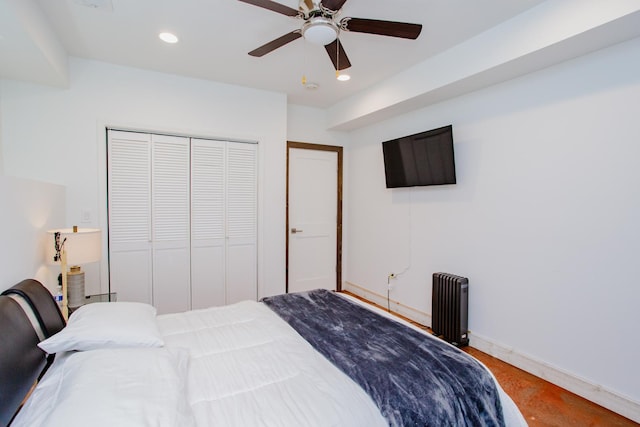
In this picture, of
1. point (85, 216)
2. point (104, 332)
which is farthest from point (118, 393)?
point (85, 216)

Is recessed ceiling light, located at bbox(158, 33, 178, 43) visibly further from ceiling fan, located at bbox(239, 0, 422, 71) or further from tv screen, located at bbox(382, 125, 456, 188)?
tv screen, located at bbox(382, 125, 456, 188)

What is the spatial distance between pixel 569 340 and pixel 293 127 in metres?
3.58

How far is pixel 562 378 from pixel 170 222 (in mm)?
3634

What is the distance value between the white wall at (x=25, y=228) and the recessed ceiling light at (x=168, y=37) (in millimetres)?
1413

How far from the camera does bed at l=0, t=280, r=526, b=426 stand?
3.65 feet

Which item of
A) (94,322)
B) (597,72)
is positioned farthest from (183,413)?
(597,72)

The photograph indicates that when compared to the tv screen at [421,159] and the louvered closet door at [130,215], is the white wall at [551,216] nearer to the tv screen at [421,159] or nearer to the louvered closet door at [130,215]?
the tv screen at [421,159]

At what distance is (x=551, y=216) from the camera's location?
7.84 feet

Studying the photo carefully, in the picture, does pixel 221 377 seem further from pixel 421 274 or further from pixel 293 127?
pixel 293 127

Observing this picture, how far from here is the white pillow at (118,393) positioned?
38.1 inches

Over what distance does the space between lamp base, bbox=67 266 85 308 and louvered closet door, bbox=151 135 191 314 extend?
832 millimetres

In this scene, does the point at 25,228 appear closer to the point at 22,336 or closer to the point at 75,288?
the point at 75,288

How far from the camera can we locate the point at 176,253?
3.40 meters

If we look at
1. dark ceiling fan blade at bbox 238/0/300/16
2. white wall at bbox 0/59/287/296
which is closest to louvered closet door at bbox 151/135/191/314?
white wall at bbox 0/59/287/296
